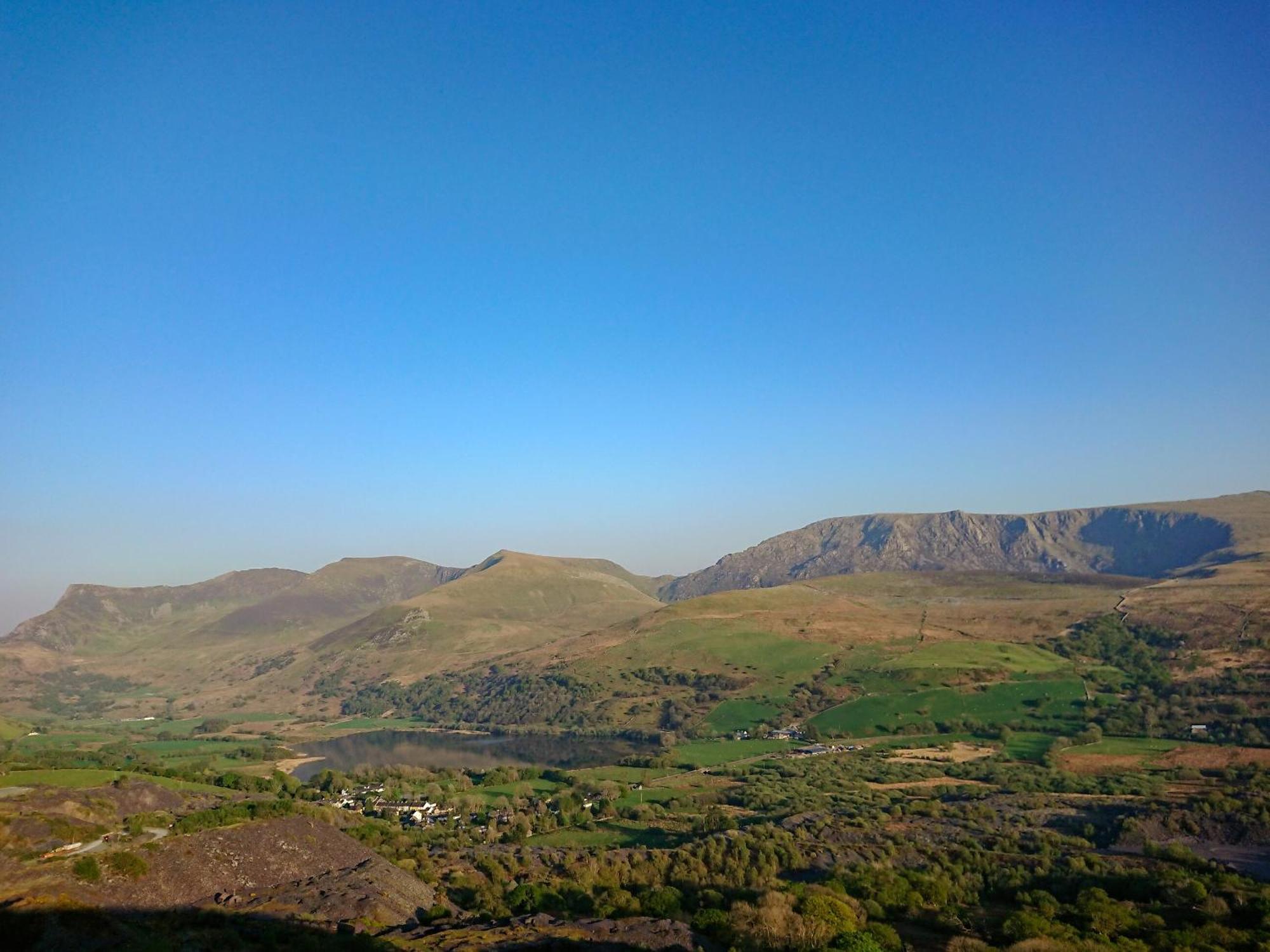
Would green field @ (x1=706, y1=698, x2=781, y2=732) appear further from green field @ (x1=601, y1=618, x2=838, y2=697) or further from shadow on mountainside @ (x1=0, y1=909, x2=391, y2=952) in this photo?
shadow on mountainside @ (x1=0, y1=909, x2=391, y2=952)

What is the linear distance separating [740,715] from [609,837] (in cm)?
7702

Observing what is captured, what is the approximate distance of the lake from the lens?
13325cm

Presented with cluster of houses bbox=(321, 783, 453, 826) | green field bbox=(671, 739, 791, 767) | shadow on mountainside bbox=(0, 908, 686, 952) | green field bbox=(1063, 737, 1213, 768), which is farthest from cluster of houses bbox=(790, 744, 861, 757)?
shadow on mountainside bbox=(0, 908, 686, 952)

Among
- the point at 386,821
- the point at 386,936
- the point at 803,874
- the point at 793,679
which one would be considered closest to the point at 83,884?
the point at 386,936

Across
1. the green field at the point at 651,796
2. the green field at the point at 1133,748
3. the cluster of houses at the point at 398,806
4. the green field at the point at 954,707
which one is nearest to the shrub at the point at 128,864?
the cluster of houses at the point at 398,806

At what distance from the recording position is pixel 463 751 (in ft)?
495

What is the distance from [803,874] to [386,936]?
32.6 metres

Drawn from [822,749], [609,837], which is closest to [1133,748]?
[822,749]

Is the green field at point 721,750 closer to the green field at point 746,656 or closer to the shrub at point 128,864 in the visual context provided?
the green field at point 746,656

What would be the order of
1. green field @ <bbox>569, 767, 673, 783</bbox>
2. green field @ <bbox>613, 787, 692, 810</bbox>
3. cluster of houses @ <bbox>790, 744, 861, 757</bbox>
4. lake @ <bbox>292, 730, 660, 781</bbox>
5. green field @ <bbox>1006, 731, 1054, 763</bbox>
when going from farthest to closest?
lake @ <bbox>292, 730, 660, 781</bbox>
cluster of houses @ <bbox>790, 744, 861, 757</bbox>
green field @ <bbox>569, 767, 673, 783</bbox>
green field @ <bbox>1006, 731, 1054, 763</bbox>
green field @ <bbox>613, 787, 692, 810</bbox>

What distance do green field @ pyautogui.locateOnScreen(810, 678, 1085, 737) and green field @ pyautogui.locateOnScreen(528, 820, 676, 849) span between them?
195 ft

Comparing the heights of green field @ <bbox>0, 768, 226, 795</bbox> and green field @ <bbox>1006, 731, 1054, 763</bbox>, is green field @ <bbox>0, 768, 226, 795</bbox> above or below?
above

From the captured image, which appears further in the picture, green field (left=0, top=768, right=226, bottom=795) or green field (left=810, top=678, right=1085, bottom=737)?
green field (left=810, top=678, right=1085, bottom=737)

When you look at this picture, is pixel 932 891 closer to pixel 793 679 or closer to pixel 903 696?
pixel 903 696
